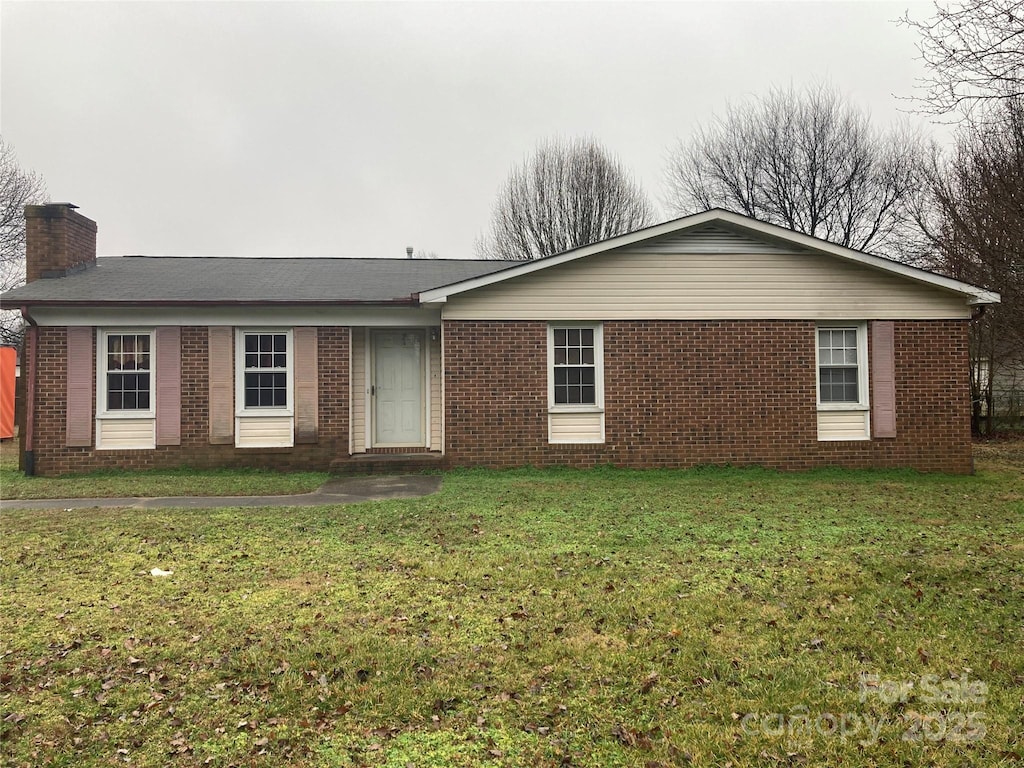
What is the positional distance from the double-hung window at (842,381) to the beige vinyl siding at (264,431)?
31.8ft

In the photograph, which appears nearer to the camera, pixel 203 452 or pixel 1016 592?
pixel 1016 592

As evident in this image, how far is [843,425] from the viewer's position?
1205 cm

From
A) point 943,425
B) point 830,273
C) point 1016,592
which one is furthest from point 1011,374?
point 1016,592

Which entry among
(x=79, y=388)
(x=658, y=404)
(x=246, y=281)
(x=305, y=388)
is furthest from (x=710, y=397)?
(x=79, y=388)

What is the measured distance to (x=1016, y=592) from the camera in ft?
16.6

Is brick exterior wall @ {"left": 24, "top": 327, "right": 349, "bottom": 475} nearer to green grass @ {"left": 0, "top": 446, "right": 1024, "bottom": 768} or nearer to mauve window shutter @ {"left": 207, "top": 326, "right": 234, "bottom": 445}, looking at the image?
mauve window shutter @ {"left": 207, "top": 326, "right": 234, "bottom": 445}

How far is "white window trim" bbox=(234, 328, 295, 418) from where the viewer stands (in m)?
12.1

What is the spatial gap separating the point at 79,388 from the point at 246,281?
11.5 ft

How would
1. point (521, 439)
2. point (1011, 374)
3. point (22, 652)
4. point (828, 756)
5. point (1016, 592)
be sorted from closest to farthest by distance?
point (828, 756), point (22, 652), point (1016, 592), point (521, 439), point (1011, 374)

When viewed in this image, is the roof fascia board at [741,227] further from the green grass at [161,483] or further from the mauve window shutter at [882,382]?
the green grass at [161,483]

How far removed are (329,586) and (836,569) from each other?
14.0ft

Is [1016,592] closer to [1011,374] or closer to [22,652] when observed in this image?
[22,652]

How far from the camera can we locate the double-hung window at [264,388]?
39.7 ft

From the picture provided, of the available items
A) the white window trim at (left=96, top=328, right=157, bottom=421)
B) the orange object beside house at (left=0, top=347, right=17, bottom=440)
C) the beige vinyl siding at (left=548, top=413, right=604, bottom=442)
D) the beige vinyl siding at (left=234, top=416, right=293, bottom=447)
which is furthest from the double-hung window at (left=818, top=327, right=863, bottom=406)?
the orange object beside house at (left=0, top=347, right=17, bottom=440)
